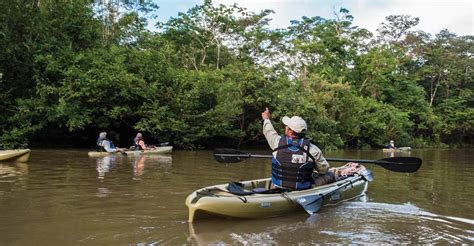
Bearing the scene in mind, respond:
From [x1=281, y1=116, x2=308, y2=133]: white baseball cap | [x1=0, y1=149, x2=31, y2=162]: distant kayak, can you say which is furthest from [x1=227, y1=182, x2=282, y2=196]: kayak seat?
[x1=0, y1=149, x2=31, y2=162]: distant kayak

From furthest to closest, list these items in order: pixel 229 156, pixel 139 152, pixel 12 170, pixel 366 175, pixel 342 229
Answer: pixel 139 152 < pixel 12 170 < pixel 366 175 < pixel 229 156 < pixel 342 229

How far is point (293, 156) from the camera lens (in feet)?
19.9

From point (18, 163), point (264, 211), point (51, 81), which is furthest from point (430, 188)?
point (51, 81)

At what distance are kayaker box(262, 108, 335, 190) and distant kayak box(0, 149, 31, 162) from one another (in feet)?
26.6

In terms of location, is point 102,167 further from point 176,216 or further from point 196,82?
point 196,82

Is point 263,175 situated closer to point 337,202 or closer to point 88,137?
point 337,202

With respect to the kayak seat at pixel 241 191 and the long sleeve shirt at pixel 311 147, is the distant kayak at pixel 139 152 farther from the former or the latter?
the long sleeve shirt at pixel 311 147

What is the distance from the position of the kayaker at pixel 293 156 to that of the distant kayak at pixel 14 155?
8.11 m

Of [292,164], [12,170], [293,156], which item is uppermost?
[293,156]

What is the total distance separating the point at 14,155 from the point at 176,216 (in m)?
7.66

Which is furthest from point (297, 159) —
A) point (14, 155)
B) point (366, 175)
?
point (14, 155)

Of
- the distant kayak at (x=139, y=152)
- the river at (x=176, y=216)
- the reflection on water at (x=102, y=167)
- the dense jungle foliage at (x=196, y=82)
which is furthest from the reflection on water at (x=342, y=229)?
the dense jungle foliage at (x=196, y=82)

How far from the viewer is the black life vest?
6.05 m

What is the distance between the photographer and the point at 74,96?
18375mm
